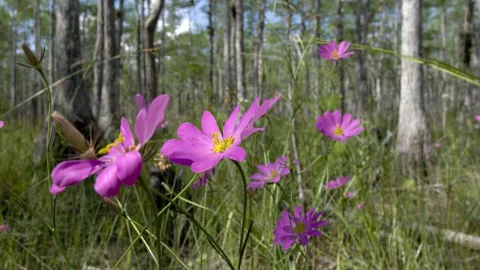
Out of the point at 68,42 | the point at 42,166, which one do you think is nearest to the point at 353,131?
the point at 42,166

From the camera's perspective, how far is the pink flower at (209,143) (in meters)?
0.50

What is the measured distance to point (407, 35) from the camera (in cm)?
415

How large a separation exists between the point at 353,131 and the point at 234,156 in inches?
32.1

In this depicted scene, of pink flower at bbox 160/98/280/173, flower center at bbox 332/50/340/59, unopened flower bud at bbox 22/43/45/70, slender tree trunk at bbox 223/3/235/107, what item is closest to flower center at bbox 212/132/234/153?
pink flower at bbox 160/98/280/173

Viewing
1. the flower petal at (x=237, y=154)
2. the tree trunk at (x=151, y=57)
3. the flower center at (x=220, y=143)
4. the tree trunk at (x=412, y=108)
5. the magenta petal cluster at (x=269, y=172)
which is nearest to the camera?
the flower petal at (x=237, y=154)

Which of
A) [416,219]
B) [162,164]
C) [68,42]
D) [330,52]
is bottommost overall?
[416,219]

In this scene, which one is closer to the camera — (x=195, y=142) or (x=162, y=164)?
(x=195, y=142)

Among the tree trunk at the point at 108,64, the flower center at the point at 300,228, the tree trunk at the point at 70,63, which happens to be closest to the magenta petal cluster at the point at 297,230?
the flower center at the point at 300,228

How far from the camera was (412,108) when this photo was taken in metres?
4.12

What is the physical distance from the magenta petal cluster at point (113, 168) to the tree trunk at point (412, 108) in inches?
154

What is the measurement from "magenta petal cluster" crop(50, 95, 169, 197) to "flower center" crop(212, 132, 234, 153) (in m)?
0.19

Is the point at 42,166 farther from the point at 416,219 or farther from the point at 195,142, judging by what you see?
the point at 195,142

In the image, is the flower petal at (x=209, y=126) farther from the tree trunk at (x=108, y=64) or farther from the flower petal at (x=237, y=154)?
the tree trunk at (x=108, y=64)

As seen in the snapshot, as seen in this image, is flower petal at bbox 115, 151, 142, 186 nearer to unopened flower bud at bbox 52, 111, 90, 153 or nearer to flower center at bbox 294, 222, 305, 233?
unopened flower bud at bbox 52, 111, 90, 153
